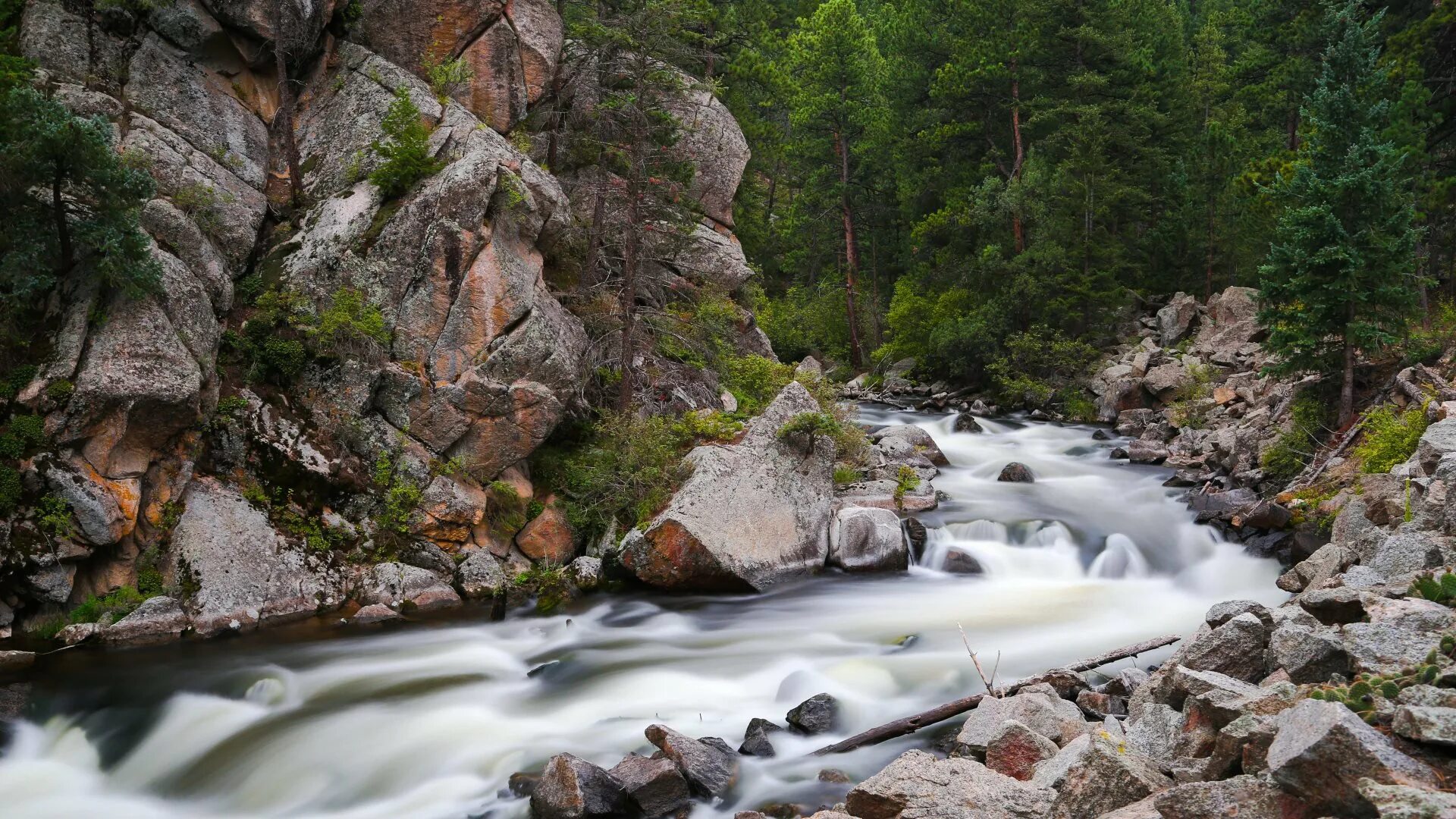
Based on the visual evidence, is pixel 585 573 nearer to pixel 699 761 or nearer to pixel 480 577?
pixel 480 577

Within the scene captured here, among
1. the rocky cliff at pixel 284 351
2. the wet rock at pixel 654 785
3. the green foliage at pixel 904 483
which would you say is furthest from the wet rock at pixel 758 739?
the green foliage at pixel 904 483

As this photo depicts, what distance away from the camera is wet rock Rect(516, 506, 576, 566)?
16.5 m

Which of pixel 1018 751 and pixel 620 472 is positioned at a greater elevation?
pixel 620 472

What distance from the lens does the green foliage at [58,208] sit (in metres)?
13.1

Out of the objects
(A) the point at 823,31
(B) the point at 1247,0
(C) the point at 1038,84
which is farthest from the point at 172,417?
(B) the point at 1247,0

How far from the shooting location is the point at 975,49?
36.2 meters

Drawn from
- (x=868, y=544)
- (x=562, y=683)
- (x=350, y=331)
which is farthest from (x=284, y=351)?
(x=868, y=544)

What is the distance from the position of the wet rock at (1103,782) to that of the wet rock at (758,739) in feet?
13.0

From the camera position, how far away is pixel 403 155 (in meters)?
17.4

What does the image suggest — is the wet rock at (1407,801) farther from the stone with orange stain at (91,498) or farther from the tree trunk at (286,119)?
the tree trunk at (286,119)

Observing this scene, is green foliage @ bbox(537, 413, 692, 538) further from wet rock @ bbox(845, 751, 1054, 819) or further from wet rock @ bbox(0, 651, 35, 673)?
wet rock @ bbox(845, 751, 1054, 819)

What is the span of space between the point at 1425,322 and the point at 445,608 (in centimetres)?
2290

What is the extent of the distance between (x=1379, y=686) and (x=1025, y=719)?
10.4 feet

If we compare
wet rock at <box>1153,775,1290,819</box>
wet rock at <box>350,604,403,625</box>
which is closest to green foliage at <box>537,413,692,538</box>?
wet rock at <box>350,604,403,625</box>
